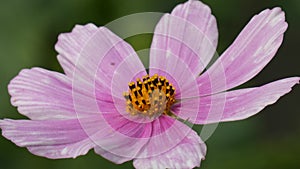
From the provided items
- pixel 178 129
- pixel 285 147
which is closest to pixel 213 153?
pixel 285 147

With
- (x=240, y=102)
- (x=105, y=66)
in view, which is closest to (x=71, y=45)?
(x=105, y=66)

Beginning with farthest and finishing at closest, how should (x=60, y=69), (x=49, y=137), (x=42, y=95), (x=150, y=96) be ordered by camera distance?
(x=60, y=69) < (x=150, y=96) < (x=42, y=95) < (x=49, y=137)

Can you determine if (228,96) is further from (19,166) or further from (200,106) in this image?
(19,166)

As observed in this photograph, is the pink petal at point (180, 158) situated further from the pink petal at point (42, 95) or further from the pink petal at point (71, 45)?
the pink petal at point (71, 45)

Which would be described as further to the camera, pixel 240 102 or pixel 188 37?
pixel 188 37

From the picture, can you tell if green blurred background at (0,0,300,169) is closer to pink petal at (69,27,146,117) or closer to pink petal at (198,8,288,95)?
pink petal at (69,27,146,117)

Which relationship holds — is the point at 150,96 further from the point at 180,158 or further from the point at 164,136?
the point at 180,158

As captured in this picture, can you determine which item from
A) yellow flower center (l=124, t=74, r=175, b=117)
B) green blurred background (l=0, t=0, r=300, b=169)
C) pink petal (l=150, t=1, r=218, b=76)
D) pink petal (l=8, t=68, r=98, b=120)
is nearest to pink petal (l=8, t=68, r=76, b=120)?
pink petal (l=8, t=68, r=98, b=120)

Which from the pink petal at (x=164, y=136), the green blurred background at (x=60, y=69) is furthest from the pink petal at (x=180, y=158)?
the green blurred background at (x=60, y=69)
